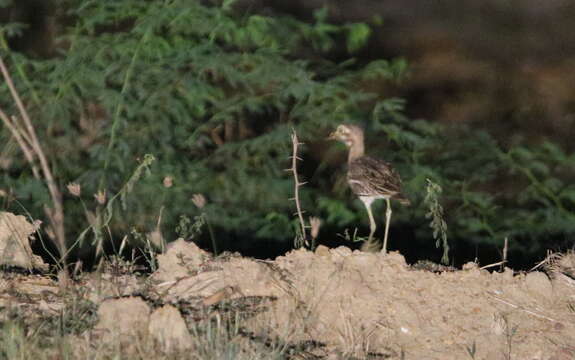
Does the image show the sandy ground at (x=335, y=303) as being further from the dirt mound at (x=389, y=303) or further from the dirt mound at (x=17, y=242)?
the dirt mound at (x=17, y=242)

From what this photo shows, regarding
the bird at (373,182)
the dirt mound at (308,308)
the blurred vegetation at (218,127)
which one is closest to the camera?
the dirt mound at (308,308)

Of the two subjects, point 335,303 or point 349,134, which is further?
point 349,134

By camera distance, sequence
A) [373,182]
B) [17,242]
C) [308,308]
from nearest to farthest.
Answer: [308,308]
[17,242]
[373,182]

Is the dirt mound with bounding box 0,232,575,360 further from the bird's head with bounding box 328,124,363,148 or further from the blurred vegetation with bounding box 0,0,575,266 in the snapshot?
the blurred vegetation with bounding box 0,0,575,266

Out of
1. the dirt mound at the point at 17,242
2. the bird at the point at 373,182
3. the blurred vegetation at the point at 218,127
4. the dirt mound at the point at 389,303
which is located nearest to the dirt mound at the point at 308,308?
the dirt mound at the point at 389,303

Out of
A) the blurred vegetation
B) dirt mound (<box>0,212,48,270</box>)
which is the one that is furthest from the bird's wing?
dirt mound (<box>0,212,48,270</box>)

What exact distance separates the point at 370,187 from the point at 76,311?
2707 mm

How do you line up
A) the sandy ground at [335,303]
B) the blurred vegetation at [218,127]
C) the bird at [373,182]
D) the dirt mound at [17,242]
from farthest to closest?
the blurred vegetation at [218,127] → the bird at [373,182] → the dirt mound at [17,242] → the sandy ground at [335,303]

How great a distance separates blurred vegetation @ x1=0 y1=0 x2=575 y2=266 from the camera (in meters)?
7.78

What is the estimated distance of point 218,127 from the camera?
322 inches

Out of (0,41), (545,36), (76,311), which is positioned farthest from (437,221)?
(545,36)

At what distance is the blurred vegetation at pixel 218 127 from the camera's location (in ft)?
25.5

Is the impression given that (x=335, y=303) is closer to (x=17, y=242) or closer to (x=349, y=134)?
(x=17, y=242)

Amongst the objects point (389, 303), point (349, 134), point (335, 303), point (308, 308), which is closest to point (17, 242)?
point (308, 308)
